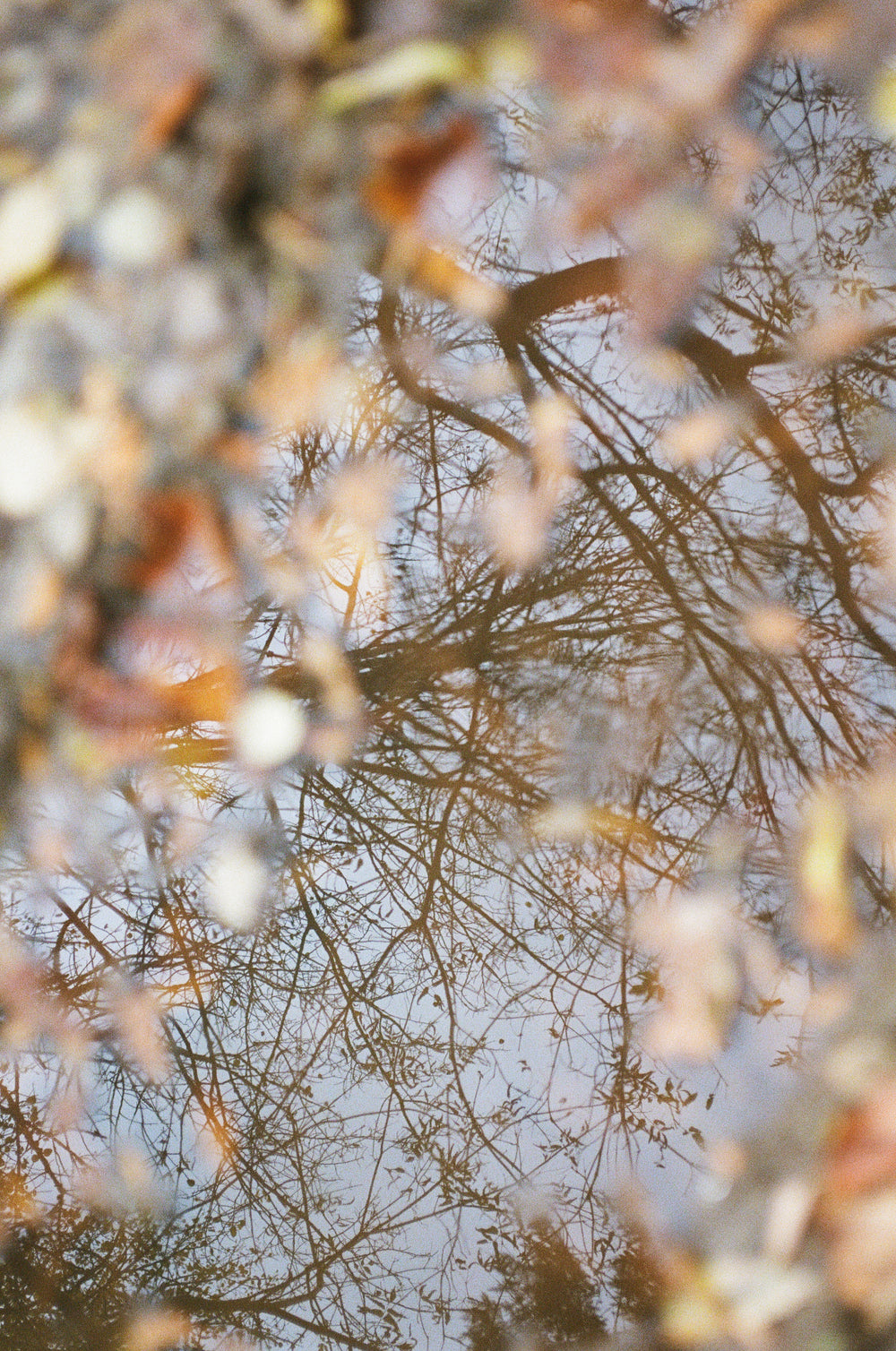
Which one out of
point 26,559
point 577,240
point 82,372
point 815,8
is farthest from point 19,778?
point 815,8

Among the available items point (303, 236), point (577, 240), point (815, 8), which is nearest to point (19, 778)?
point (303, 236)

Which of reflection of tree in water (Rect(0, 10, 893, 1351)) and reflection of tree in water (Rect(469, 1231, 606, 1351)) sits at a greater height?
reflection of tree in water (Rect(0, 10, 893, 1351))

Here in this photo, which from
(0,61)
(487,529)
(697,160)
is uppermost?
(697,160)

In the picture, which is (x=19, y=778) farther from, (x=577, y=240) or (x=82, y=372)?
(x=577, y=240)

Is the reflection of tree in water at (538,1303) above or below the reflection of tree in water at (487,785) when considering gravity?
below

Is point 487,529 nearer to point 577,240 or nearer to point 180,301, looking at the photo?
point 577,240

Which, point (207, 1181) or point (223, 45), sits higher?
point (223, 45)

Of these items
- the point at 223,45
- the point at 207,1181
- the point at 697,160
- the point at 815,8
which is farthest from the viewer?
the point at 207,1181

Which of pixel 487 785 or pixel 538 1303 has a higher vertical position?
pixel 487 785

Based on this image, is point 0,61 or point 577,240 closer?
point 0,61

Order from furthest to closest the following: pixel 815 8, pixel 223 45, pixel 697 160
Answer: pixel 697 160 → pixel 815 8 → pixel 223 45
